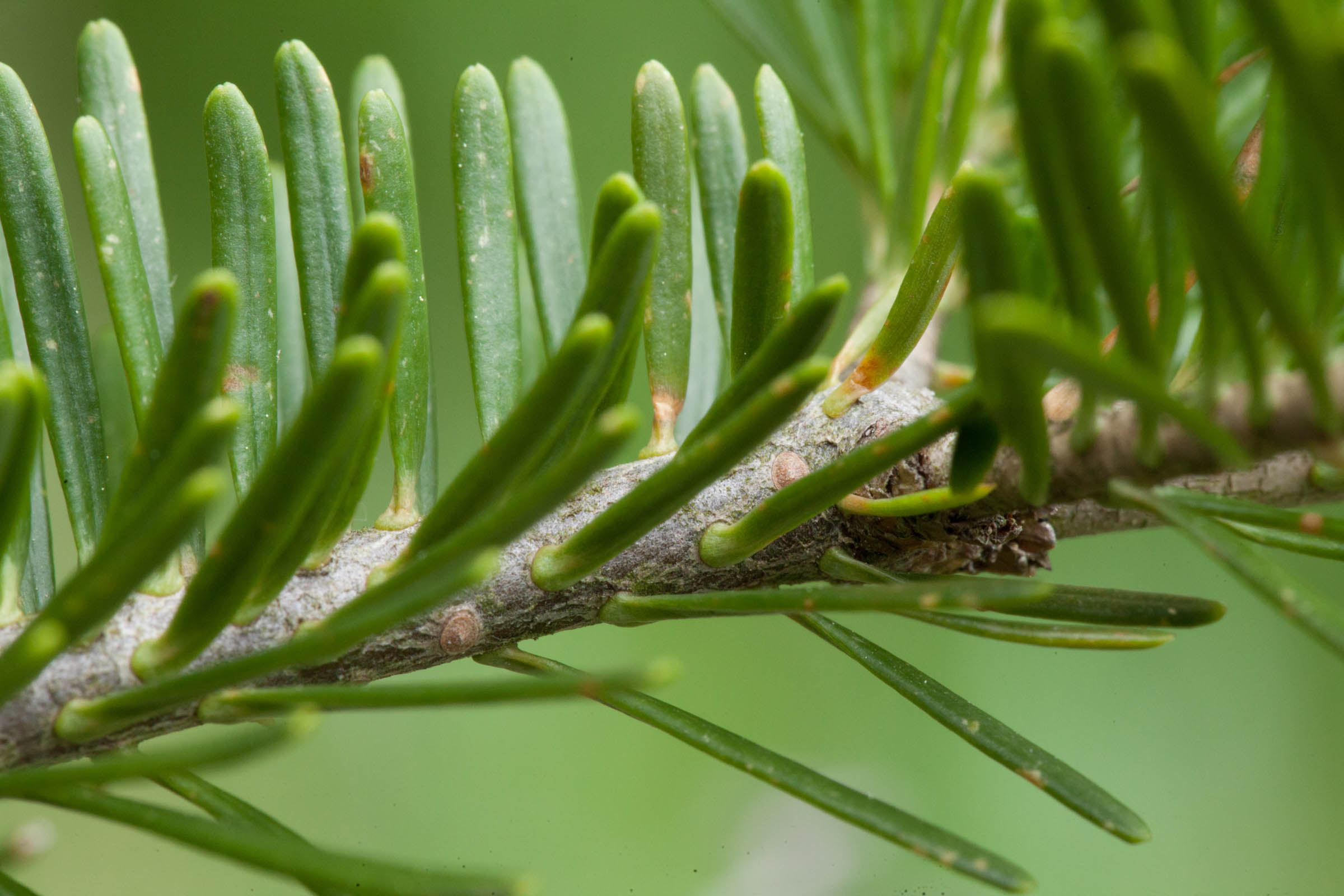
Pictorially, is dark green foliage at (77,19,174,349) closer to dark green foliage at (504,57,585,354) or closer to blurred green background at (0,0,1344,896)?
dark green foliage at (504,57,585,354)

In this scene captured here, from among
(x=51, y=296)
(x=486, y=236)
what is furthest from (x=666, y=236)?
(x=51, y=296)

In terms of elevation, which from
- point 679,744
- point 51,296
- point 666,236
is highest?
point 666,236

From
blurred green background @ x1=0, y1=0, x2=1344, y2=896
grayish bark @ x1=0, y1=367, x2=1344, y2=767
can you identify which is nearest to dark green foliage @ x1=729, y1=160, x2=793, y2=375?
grayish bark @ x1=0, y1=367, x2=1344, y2=767

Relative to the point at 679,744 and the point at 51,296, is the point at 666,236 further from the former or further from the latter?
the point at 679,744

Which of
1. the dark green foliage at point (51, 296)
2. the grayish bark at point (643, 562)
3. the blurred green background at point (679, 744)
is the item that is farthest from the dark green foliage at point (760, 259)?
the blurred green background at point (679, 744)

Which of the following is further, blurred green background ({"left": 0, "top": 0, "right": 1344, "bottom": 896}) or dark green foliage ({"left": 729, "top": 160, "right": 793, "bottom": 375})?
blurred green background ({"left": 0, "top": 0, "right": 1344, "bottom": 896})

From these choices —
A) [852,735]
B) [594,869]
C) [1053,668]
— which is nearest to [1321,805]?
[1053,668]
